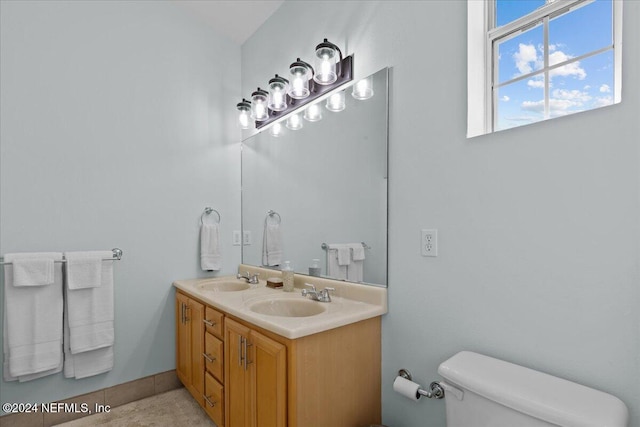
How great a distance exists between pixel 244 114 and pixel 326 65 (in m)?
0.96

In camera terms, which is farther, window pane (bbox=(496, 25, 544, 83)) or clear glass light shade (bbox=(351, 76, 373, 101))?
clear glass light shade (bbox=(351, 76, 373, 101))

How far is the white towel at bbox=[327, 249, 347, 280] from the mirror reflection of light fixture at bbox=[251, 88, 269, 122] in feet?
3.70

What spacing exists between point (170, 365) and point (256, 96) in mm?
1974

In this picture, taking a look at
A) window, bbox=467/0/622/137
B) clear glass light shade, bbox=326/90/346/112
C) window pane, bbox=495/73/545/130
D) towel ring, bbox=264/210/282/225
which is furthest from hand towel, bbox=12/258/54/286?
window pane, bbox=495/73/545/130

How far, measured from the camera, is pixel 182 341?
2221mm

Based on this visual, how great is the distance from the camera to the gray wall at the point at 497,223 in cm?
95

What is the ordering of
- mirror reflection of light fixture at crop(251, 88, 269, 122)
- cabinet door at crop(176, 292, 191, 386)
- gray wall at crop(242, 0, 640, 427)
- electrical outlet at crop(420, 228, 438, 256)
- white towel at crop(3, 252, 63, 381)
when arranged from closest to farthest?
gray wall at crop(242, 0, 640, 427) → electrical outlet at crop(420, 228, 438, 256) → white towel at crop(3, 252, 63, 381) → cabinet door at crop(176, 292, 191, 386) → mirror reflection of light fixture at crop(251, 88, 269, 122)

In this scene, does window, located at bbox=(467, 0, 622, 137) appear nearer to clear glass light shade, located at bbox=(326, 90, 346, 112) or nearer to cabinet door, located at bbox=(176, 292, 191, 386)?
clear glass light shade, located at bbox=(326, 90, 346, 112)

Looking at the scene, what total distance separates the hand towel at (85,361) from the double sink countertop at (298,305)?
22.3 inches

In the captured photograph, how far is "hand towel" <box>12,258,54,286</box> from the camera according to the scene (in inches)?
67.5

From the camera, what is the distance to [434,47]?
141cm

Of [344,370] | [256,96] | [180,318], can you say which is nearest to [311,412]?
[344,370]

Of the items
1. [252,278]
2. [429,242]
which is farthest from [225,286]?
[429,242]

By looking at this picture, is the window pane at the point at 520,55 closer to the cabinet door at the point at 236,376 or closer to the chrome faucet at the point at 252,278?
the cabinet door at the point at 236,376
